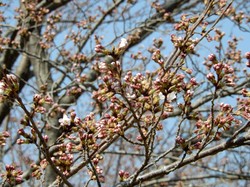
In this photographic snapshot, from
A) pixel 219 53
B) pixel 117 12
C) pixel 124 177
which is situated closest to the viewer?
pixel 124 177

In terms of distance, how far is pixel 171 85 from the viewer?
1.84 meters

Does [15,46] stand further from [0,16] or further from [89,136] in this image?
[89,136]

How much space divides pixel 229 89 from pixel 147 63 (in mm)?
1144

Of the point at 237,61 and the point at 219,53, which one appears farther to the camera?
the point at 237,61

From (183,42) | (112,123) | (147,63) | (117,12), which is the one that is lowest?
(112,123)

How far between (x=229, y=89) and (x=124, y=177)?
307 cm

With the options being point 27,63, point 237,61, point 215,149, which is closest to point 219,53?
point 237,61

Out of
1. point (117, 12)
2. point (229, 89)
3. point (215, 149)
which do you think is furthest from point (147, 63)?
point (215, 149)

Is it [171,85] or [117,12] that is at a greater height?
[117,12]

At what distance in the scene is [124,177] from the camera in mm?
2363

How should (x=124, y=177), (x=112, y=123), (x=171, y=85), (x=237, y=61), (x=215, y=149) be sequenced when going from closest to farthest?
(x=171, y=85)
(x=112, y=123)
(x=215, y=149)
(x=124, y=177)
(x=237, y=61)

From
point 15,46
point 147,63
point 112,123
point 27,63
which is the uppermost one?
point 27,63

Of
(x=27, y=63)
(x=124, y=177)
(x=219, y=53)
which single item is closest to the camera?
(x=124, y=177)

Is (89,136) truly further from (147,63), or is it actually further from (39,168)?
(147,63)
